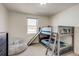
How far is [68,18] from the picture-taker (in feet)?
4.16

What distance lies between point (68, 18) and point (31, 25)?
596 millimetres

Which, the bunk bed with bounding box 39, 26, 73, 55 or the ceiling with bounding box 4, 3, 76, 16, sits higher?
the ceiling with bounding box 4, 3, 76, 16

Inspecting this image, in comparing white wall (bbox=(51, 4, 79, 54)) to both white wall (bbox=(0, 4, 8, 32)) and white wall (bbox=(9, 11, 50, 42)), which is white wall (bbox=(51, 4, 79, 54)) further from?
white wall (bbox=(0, 4, 8, 32))

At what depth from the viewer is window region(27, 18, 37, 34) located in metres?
1.31

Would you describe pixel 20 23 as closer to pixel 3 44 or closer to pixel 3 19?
pixel 3 19

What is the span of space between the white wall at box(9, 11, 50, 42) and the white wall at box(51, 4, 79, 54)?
0.43 ft

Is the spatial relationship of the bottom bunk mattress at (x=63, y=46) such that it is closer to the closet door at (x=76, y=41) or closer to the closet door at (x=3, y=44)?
the closet door at (x=76, y=41)

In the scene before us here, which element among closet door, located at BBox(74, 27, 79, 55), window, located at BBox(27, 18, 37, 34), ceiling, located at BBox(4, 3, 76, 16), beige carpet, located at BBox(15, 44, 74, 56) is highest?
ceiling, located at BBox(4, 3, 76, 16)

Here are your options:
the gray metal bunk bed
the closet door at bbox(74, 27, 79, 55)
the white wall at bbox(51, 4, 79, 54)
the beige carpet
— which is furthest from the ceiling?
the beige carpet

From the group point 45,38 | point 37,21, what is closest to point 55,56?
point 45,38

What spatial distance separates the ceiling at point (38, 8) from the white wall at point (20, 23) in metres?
0.07

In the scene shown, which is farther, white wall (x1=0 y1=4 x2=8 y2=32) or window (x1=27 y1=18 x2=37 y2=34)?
window (x1=27 y1=18 x2=37 y2=34)

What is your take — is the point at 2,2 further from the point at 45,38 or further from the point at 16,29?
the point at 45,38

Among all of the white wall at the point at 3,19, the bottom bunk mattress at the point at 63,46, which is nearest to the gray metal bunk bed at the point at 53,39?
the bottom bunk mattress at the point at 63,46
